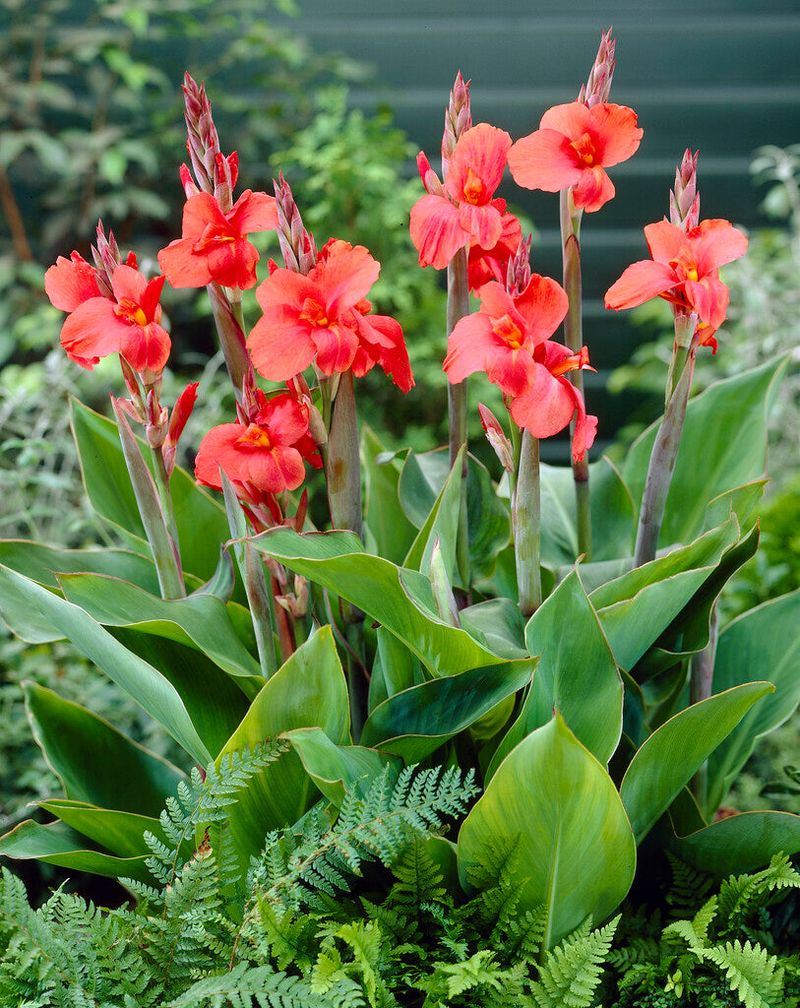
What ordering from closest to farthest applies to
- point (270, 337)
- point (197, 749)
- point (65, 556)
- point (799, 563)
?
point (270, 337)
point (197, 749)
point (65, 556)
point (799, 563)

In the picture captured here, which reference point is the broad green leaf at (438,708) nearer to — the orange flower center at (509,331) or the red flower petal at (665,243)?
the orange flower center at (509,331)

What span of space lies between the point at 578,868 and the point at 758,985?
0.17m

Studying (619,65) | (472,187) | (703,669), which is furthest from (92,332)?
(619,65)

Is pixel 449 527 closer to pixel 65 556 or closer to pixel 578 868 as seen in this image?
pixel 578 868

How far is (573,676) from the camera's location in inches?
32.9

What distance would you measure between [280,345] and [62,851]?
553 millimetres

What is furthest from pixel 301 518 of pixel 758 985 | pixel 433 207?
pixel 758 985

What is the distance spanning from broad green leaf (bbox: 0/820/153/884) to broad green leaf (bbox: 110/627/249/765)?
0.13 meters

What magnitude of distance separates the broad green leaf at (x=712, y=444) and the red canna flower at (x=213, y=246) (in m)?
0.58

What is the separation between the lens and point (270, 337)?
29.7 inches

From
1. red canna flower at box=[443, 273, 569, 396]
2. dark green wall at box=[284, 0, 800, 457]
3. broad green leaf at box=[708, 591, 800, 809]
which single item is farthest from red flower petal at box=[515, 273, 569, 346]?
dark green wall at box=[284, 0, 800, 457]

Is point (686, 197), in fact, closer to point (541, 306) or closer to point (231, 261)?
point (541, 306)

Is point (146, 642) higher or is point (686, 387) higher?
point (686, 387)

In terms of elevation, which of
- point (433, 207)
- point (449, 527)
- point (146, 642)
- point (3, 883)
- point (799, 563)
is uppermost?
point (433, 207)
